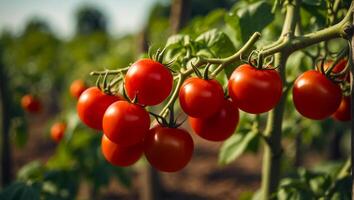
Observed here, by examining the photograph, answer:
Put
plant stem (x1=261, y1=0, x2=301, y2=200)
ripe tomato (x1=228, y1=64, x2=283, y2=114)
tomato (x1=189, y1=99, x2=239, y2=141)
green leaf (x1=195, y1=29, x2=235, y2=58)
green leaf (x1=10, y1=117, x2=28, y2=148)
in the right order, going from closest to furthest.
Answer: ripe tomato (x1=228, y1=64, x2=283, y2=114) → tomato (x1=189, y1=99, x2=239, y2=141) → plant stem (x1=261, y1=0, x2=301, y2=200) → green leaf (x1=195, y1=29, x2=235, y2=58) → green leaf (x1=10, y1=117, x2=28, y2=148)

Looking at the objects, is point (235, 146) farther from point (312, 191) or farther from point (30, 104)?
point (30, 104)

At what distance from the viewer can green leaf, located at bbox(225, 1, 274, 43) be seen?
1.53m

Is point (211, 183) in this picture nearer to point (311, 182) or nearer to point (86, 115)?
point (311, 182)

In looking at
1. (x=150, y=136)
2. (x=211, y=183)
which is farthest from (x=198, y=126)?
(x=211, y=183)

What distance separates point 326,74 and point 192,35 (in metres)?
0.58

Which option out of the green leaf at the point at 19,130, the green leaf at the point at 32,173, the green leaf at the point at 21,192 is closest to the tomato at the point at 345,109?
the green leaf at the point at 21,192

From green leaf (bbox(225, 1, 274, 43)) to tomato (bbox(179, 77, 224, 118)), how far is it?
41cm

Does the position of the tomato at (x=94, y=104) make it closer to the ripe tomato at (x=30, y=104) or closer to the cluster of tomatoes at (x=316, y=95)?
the cluster of tomatoes at (x=316, y=95)

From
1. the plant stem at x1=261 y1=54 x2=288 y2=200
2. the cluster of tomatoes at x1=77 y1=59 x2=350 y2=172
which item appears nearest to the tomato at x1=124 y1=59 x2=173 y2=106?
the cluster of tomatoes at x1=77 y1=59 x2=350 y2=172

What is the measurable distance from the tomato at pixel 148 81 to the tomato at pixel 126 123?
4 centimetres

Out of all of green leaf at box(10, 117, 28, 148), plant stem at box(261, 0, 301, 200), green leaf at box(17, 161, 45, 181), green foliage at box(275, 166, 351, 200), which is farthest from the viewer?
green leaf at box(10, 117, 28, 148)

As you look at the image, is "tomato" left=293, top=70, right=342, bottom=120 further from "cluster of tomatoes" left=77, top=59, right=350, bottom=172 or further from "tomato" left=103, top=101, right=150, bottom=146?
"tomato" left=103, top=101, right=150, bottom=146

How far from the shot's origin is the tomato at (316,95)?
3.86ft

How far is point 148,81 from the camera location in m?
1.14
